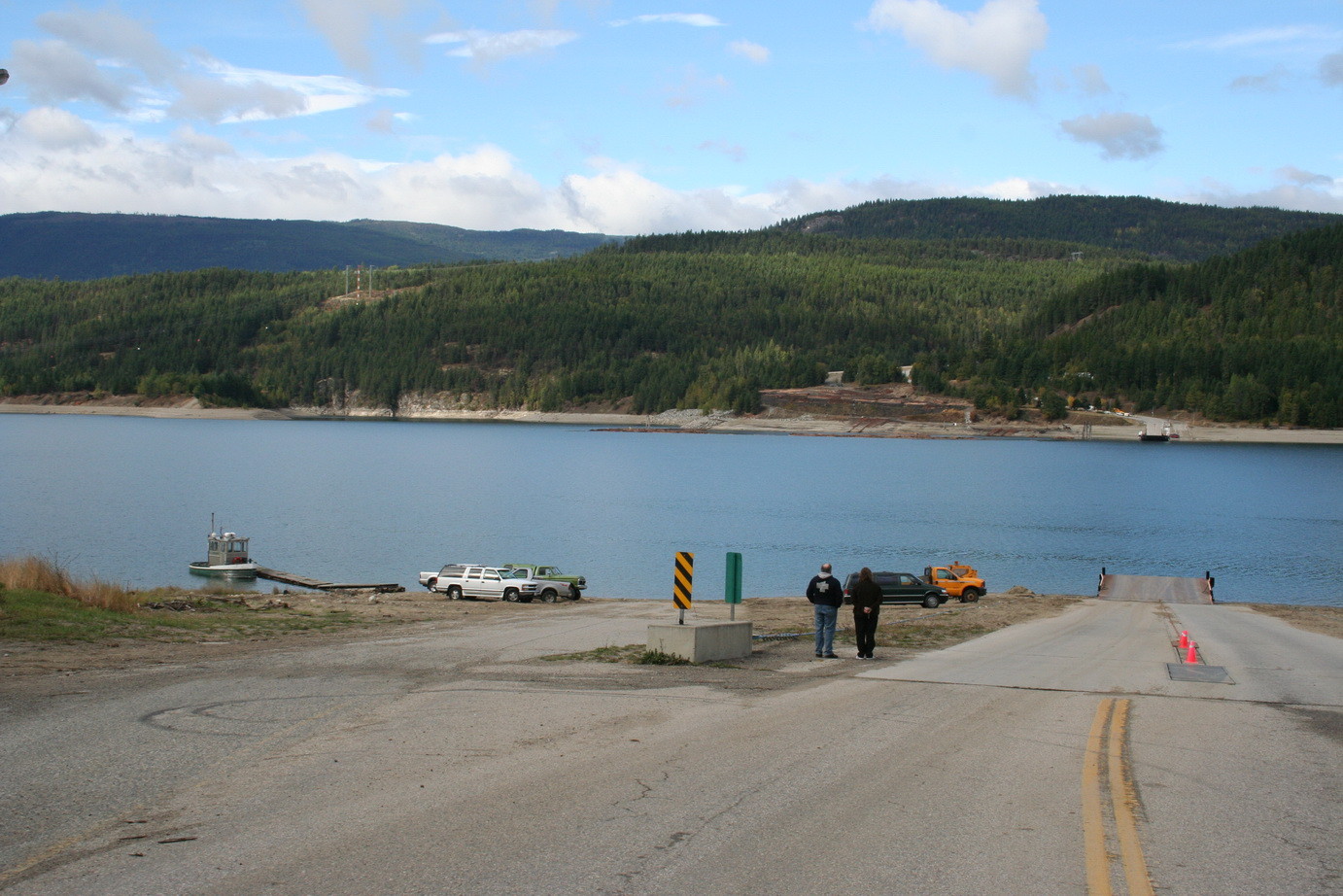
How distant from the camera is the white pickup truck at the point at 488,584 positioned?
34500 mm

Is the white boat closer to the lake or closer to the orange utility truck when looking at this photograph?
the lake

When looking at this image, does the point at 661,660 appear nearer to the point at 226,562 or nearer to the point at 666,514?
the point at 226,562

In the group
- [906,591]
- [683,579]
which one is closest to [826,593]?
[683,579]

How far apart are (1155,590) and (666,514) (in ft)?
112

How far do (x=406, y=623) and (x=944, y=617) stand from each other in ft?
44.0

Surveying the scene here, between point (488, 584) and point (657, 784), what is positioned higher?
point (657, 784)

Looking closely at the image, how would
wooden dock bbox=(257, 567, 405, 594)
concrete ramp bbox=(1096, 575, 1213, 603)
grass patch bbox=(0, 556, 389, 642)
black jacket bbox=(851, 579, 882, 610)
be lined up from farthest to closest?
concrete ramp bbox=(1096, 575, 1213, 603) < wooden dock bbox=(257, 567, 405, 594) < grass patch bbox=(0, 556, 389, 642) < black jacket bbox=(851, 579, 882, 610)

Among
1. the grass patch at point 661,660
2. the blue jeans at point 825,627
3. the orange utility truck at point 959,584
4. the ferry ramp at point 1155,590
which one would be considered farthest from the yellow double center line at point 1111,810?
the ferry ramp at point 1155,590

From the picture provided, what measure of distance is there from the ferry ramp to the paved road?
26141mm

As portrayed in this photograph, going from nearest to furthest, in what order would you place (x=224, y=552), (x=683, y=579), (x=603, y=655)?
(x=603, y=655), (x=683, y=579), (x=224, y=552)

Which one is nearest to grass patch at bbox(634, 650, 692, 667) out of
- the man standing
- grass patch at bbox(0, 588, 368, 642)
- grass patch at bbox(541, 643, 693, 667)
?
grass patch at bbox(541, 643, 693, 667)

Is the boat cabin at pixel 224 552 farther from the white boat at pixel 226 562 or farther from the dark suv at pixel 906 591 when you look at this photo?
the dark suv at pixel 906 591

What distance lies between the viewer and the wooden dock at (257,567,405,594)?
3756 cm

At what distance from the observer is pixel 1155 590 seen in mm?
42875
